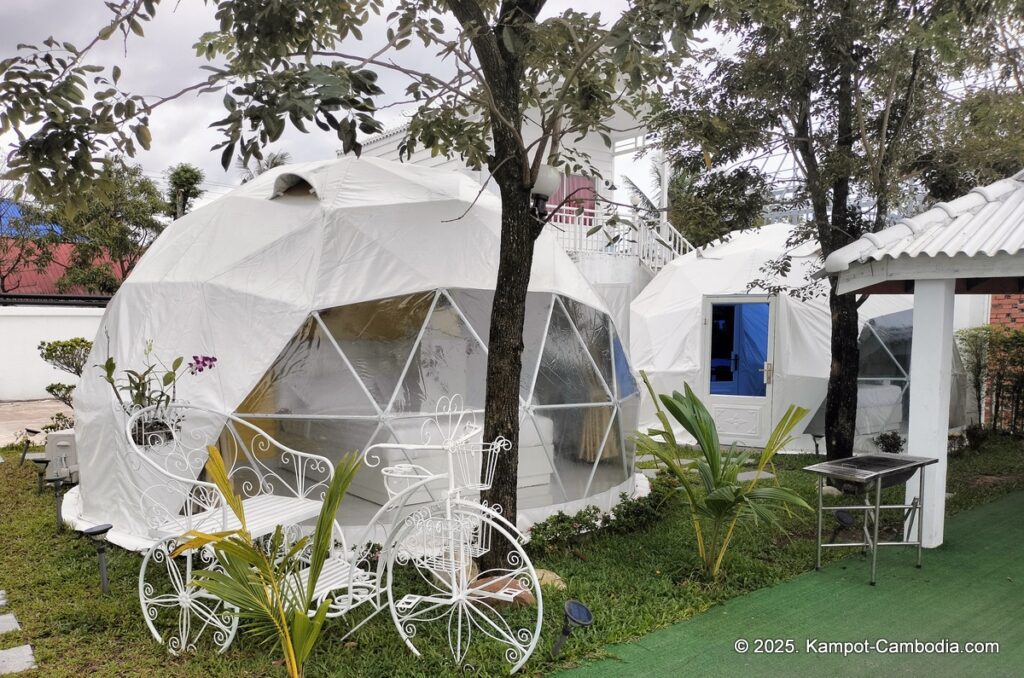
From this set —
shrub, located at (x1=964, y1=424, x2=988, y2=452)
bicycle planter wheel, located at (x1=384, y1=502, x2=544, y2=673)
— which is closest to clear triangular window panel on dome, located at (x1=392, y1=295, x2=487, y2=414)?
bicycle planter wheel, located at (x1=384, y1=502, x2=544, y2=673)

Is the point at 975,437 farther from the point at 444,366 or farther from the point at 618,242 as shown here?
the point at 444,366

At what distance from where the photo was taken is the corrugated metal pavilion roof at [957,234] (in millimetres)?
5375

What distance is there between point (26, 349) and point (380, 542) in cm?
1331

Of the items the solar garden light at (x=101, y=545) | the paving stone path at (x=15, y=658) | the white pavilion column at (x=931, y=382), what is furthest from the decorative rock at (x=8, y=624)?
the white pavilion column at (x=931, y=382)

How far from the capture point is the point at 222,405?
5.70 meters

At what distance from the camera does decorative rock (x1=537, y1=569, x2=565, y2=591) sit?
5047 millimetres

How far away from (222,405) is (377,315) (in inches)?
53.3

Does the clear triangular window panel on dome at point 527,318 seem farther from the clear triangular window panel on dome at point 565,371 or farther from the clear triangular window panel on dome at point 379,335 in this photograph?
the clear triangular window panel on dome at point 379,335

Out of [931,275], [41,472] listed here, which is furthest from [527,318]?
[41,472]

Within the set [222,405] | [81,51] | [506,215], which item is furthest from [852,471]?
[81,51]

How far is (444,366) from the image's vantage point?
605 centimetres

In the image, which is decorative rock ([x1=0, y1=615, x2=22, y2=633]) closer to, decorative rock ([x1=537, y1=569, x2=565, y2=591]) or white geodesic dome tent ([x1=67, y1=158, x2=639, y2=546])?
white geodesic dome tent ([x1=67, y1=158, x2=639, y2=546])

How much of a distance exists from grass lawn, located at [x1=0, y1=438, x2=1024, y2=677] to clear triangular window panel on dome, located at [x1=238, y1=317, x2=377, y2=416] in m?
1.56

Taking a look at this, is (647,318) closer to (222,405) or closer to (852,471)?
(852,471)
